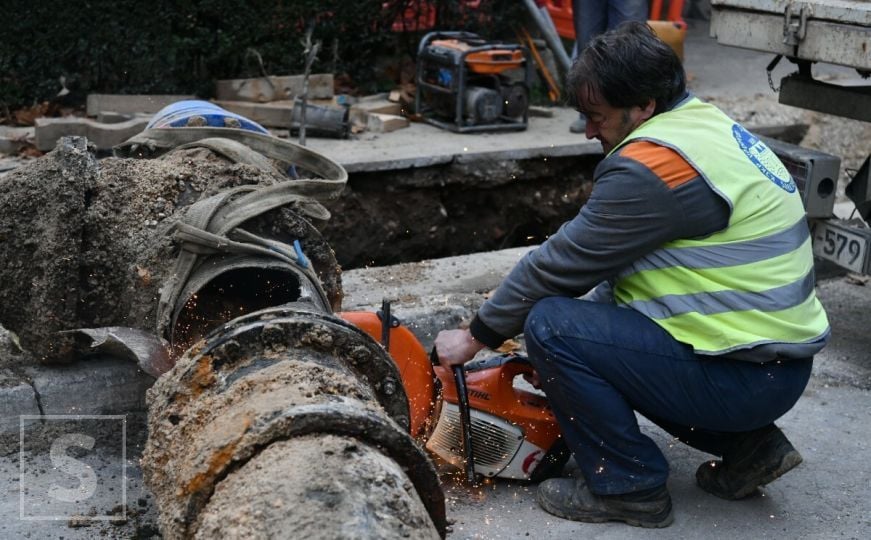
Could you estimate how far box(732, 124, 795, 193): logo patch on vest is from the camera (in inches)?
130

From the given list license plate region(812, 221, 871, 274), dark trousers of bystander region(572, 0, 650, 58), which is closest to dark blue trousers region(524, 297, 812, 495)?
license plate region(812, 221, 871, 274)

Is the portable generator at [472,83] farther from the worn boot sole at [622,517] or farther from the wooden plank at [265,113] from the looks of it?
the worn boot sole at [622,517]

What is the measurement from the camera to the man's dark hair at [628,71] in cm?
325

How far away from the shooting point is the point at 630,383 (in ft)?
10.8

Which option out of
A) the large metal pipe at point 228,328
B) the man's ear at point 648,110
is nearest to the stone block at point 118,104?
the large metal pipe at point 228,328

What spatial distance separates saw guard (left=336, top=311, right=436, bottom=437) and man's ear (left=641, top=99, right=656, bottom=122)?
1.01 metres

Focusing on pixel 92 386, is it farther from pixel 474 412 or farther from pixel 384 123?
pixel 384 123

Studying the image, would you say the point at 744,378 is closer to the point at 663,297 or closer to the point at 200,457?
the point at 663,297

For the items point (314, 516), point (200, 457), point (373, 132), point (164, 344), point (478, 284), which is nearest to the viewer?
point (314, 516)

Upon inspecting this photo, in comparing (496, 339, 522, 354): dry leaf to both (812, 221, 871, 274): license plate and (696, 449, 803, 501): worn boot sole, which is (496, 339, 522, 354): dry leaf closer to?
(696, 449, 803, 501): worn boot sole

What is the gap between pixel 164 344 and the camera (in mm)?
3217

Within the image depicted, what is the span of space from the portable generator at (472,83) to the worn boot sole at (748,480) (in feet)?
15.0

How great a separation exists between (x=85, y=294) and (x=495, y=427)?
1464 millimetres

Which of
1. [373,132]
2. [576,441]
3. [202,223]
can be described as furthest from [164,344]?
[373,132]
